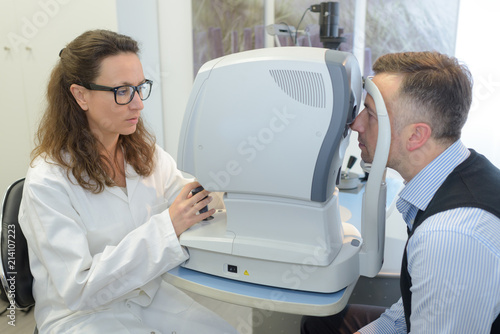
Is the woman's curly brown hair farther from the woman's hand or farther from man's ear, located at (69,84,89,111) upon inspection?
the woman's hand

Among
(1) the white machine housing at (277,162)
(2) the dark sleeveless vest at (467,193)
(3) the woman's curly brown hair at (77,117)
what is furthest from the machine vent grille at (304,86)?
(3) the woman's curly brown hair at (77,117)

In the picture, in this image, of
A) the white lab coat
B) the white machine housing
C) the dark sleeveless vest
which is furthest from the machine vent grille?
the white lab coat

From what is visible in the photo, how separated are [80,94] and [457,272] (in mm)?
1066

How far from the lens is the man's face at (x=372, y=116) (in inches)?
36.0

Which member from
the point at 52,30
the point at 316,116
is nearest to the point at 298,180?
the point at 316,116

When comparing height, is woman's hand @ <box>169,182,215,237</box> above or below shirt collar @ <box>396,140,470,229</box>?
below

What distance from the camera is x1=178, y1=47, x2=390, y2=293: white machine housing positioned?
2.70 feet

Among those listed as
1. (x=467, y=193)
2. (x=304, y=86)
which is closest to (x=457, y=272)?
(x=467, y=193)

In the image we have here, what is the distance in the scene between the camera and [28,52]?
2414mm

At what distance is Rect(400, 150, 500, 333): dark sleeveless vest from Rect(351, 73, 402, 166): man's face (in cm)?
15

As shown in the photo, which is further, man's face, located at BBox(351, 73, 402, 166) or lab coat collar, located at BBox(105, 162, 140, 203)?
lab coat collar, located at BBox(105, 162, 140, 203)

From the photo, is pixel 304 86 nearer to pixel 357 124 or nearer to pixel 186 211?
pixel 357 124

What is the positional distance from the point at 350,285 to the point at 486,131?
1.53 metres

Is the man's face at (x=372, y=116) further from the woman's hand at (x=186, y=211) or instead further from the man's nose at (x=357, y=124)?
the woman's hand at (x=186, y=211)
